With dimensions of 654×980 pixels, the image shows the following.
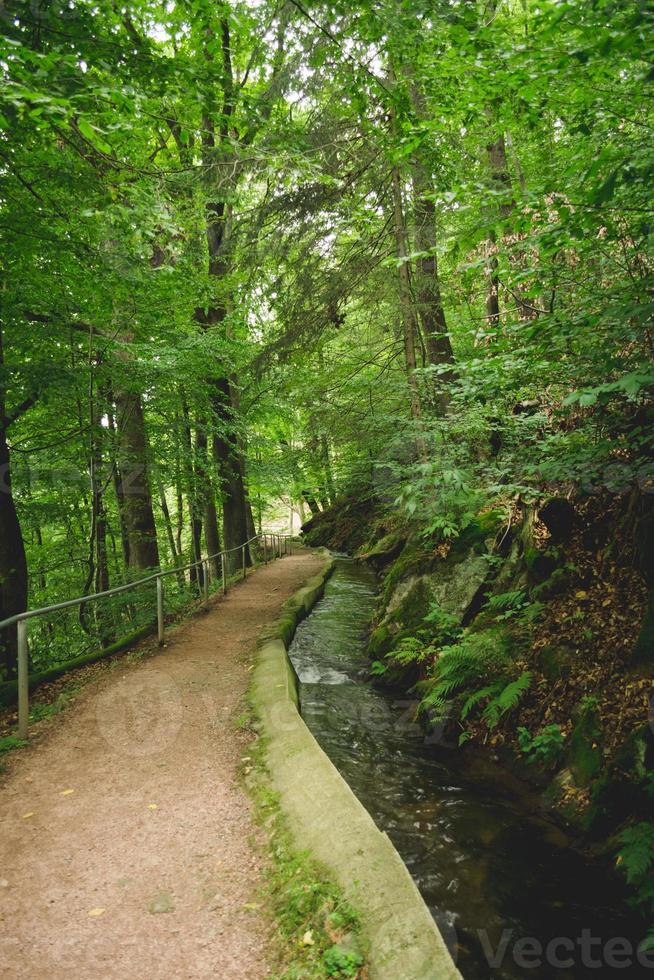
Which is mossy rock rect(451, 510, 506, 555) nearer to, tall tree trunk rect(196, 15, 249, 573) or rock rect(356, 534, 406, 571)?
rock rect(356, 534, 406, 571)

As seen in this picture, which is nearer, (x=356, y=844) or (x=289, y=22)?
(x=356, y=844)

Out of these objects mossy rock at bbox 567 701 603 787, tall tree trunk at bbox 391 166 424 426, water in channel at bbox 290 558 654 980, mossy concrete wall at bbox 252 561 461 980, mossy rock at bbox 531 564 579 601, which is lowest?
water in channel at bbox 290 558 654 980

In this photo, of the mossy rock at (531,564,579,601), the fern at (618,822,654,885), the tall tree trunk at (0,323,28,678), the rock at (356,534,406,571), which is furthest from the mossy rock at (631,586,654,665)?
the rock at (356,534,406,571)

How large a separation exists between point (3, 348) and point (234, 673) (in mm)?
5370

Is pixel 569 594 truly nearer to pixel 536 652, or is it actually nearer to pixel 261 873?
pixel 536 652

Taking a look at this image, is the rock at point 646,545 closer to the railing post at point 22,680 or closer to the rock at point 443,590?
the rock at point 443,590

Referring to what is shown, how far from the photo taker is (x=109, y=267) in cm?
676

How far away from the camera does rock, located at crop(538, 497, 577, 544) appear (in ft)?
20.4

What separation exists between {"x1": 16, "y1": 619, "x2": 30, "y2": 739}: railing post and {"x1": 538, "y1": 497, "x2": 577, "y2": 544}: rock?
581cm

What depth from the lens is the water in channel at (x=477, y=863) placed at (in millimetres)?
3402

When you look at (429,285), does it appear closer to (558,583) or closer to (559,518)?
(559,518)

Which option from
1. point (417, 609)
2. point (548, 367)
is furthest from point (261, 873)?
point (417, 609)

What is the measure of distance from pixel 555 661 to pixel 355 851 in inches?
126

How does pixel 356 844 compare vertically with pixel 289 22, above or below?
below
